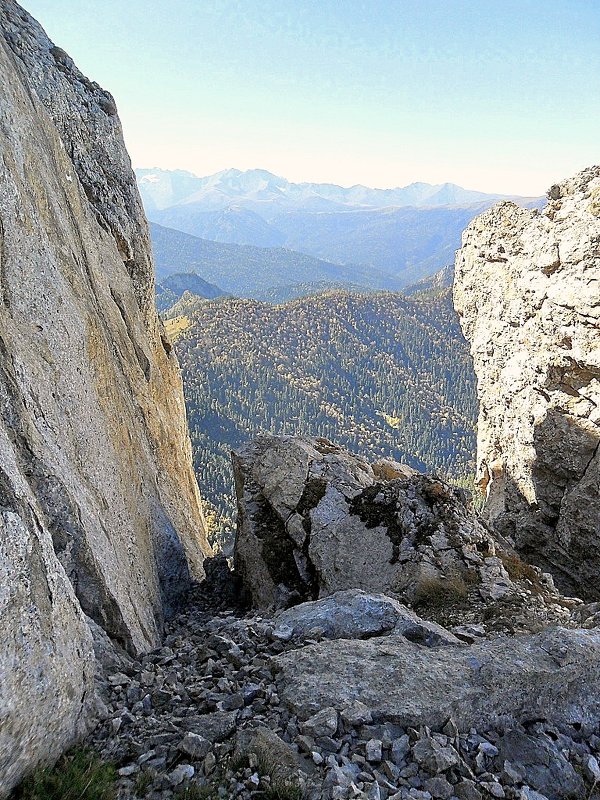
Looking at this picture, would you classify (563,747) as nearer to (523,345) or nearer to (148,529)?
(148,529)

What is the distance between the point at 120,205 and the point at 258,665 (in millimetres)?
26824

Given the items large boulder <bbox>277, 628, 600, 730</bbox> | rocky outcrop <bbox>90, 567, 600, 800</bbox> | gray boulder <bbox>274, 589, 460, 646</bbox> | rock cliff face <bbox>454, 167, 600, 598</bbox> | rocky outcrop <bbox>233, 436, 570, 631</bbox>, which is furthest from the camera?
rock cliff face <bbox>454, 167, 600, 598</bbox>

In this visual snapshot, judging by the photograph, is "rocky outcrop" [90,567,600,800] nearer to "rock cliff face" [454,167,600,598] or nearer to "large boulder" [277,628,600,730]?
"large boulder" [277,628,600,730]

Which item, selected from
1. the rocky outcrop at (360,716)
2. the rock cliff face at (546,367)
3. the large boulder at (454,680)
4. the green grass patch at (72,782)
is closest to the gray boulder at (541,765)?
the rocky outcrop at (360,716)

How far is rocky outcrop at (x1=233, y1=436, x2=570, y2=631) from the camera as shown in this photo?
58.1 ft

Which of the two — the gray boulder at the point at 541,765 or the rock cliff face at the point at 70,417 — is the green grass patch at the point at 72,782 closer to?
the rock cliff face at the point at 70,417

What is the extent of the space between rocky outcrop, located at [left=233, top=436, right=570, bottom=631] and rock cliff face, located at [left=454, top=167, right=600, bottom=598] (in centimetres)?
869

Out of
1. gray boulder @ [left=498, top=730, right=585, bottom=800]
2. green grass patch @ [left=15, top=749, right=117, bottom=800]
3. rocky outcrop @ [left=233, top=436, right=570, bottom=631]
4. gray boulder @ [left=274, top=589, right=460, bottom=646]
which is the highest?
green grass patch @ [left=15, top=749, right=117, bottom=800]

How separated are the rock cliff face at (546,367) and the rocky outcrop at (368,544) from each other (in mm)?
8693

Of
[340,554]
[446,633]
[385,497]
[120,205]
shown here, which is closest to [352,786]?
[446,633]

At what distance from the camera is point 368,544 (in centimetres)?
2116

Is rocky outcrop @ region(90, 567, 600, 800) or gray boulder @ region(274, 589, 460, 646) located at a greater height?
rocky outcrop @ region(90, 567, 600, 800)

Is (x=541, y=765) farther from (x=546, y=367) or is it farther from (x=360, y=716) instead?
(x=546, y=367)

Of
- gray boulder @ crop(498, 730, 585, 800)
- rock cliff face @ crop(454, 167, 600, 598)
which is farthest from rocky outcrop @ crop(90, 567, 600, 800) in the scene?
rock cliff face @ crop(454, 167, 600, 598)
